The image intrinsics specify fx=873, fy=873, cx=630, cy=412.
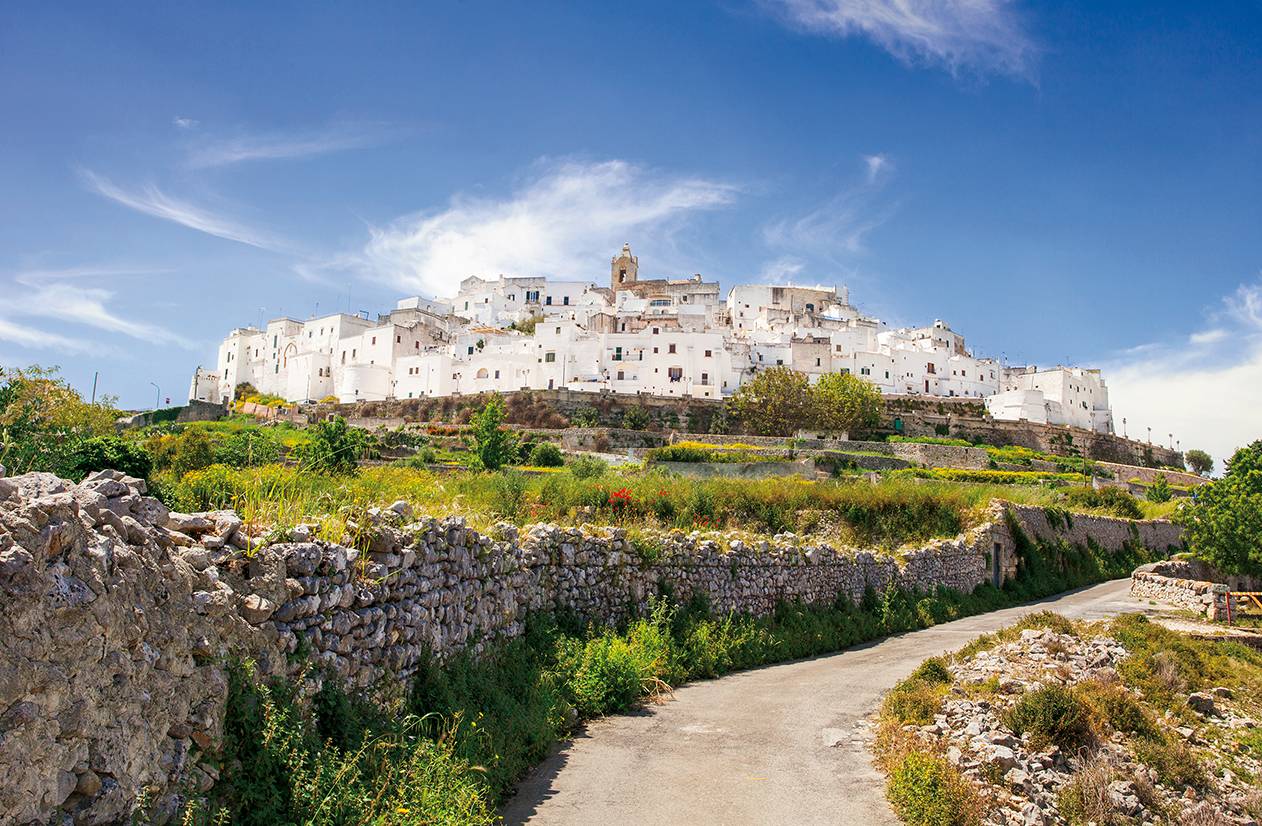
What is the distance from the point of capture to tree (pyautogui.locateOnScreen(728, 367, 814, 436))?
2579 inches

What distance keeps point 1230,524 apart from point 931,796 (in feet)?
79.1

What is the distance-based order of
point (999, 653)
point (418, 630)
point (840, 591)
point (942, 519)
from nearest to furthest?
point (418, 630), point (999, 653), point (840, 591), point (942, 519)

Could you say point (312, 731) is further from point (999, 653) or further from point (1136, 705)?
point (999, 653)

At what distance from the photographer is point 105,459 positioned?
1136 centimetres

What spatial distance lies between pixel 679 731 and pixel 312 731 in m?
4.99

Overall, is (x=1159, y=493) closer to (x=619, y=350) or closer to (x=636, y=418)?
(x=636, y=418)

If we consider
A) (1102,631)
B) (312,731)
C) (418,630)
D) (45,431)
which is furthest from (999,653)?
(45,431)

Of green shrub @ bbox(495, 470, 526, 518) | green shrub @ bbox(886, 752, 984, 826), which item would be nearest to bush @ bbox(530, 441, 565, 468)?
green shrub @ bbox(495, 470, 526, 518)

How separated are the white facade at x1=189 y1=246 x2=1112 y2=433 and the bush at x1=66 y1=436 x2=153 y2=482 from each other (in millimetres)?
62728

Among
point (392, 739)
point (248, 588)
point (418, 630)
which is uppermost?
point (248, 588)

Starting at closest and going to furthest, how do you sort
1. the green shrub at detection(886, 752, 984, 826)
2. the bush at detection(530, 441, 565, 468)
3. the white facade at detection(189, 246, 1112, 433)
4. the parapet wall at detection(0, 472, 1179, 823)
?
the parapet wall at detection(0, 472, 1179, 823)
the green shrub at detection(886, 752, 984, 826)
the bush at detection(530, 441, 565, 468)
the white facade at detection(189, 246, 1112, 433)

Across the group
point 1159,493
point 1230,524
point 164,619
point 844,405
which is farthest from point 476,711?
point 844,405

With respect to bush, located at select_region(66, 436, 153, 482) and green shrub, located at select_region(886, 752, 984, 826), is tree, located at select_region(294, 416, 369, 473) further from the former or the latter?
green shrub, located at select_region(886, 752, 984, 826)

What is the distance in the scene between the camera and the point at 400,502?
7.99 meters
